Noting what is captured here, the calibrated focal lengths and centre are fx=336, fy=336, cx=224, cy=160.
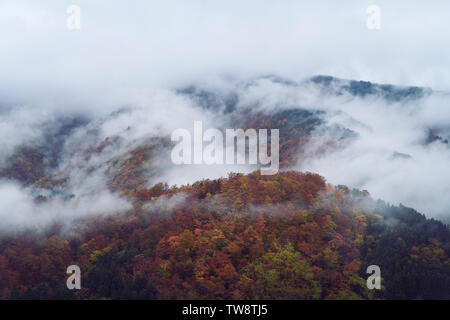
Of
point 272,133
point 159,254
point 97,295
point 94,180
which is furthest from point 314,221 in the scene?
A: point 94,180

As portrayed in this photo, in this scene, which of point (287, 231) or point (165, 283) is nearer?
point (165, 283)

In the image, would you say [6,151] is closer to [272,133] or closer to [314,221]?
[272,133]

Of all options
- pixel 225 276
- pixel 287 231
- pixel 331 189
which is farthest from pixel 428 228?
pixel 225 276

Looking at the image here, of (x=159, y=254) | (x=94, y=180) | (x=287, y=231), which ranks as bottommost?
(x=159, y=254)

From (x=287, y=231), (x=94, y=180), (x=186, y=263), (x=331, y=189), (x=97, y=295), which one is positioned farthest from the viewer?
(x=94, y=180)

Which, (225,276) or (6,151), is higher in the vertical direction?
(6,151)

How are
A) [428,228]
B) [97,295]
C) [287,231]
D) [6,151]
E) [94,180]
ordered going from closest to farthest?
[97,295] → [287,231] → [428,228] → [94,180] → [6,151]
